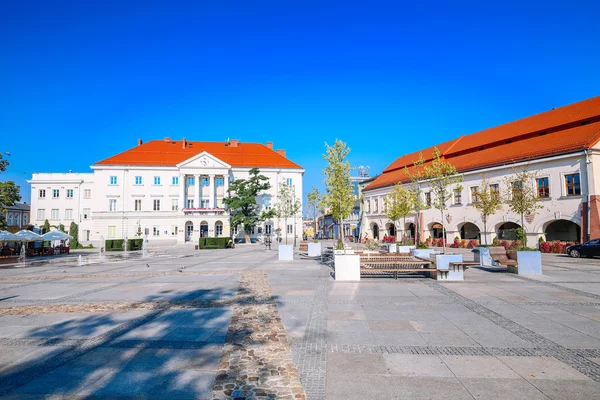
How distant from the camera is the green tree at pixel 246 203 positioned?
2001 inches

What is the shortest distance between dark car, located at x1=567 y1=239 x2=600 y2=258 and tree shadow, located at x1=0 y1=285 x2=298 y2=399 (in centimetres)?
2267

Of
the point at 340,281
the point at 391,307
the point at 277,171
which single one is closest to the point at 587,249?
the point at 340,281

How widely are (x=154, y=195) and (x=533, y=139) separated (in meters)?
52.4

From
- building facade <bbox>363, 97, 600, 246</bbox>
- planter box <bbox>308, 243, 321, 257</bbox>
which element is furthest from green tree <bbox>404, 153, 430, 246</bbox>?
planter box <bbox>308, 243, 321, 257</bbox>

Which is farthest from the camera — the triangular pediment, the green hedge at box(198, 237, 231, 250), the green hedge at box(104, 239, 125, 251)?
the triangular pediment

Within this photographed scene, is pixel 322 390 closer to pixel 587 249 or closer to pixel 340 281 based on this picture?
pixel 340 281

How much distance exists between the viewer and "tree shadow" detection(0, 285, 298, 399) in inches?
176

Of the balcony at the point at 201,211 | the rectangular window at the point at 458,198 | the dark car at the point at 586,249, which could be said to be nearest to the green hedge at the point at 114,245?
the balcony at the point at 201,211

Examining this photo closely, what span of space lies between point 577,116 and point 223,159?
162ft

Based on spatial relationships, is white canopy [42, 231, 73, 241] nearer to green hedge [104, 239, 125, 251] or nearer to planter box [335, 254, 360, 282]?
green hedge [104, 239, 125, 251]

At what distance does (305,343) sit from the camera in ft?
19.7

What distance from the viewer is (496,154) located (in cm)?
3134

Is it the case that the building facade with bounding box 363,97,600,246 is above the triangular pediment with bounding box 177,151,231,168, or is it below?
below

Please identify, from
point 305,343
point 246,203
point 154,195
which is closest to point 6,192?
point 305,343
